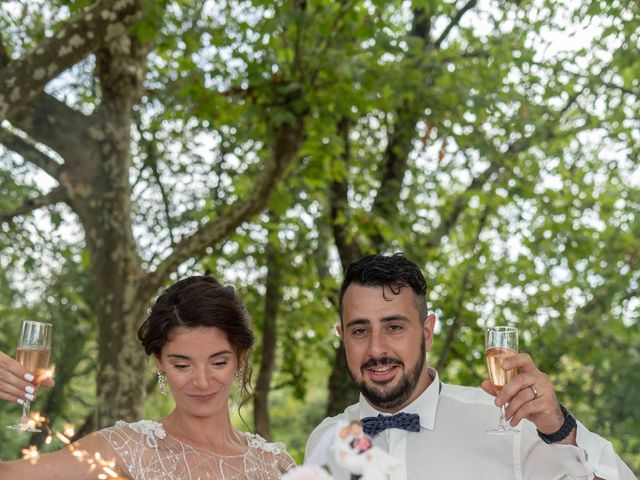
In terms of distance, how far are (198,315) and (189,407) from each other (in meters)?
0.26

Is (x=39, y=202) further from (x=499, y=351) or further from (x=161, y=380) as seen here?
(x=499, y=351)

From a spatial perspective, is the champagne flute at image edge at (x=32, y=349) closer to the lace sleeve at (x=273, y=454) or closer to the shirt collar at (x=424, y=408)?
the lace sleeve at (x=273, y=454)

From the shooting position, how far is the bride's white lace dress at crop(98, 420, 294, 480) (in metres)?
2.74

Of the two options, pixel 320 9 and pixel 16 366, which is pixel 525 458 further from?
pixel 320 9

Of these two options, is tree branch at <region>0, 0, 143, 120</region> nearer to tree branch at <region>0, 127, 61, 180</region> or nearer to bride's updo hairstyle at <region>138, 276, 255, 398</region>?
tree branch at <region>0, 127, 61, 180</region>

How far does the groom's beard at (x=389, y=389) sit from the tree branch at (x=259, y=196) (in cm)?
389

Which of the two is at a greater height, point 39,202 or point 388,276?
point 39,202

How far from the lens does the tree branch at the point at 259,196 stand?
659 centimetres

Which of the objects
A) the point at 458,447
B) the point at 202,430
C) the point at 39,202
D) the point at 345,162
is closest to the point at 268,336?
the point at 345,162

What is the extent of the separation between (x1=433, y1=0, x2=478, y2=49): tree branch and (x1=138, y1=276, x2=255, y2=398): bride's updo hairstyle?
6127 millimetres

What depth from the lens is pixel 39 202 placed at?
6.50m

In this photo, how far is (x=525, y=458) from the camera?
280 centimetres

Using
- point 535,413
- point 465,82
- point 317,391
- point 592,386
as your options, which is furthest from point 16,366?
point 317,391

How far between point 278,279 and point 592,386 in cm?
349
